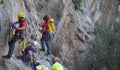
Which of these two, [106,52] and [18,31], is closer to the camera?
[18,31]

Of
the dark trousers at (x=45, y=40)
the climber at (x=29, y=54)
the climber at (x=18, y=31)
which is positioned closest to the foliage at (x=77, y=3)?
the dark trousers at (x=45, y=40)

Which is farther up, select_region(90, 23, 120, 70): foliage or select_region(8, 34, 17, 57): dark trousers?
select_region(8, 34, 17, 57): dark trousers

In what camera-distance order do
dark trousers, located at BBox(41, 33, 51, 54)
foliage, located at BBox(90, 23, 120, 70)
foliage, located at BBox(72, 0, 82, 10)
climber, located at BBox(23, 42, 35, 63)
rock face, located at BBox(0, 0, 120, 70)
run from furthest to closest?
foliage, located at BBox(72, 0, 82, 10) → foliage, located at BBox(90, 23, 120, 70) → rock face, located at BBox(0, 0, 120, 70) → dark trousers, located at BBox(41, 33, 51, 54) → climber, located at BBox(23, 42, 35, 63)

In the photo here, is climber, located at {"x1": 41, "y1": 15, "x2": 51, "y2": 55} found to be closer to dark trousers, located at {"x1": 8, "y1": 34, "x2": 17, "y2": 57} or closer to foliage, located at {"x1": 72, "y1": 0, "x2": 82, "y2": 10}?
dark trousers, located at {"x1": 8, "y1": 34, "x2": 17, "y2": 57}

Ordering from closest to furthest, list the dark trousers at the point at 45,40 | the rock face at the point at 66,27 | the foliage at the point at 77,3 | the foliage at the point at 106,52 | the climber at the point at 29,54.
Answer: the climber at the point at 29,54 < the dark trousers at the point at 45,40 < the rock face at the point at 66,27 < the foliage at the point at 106,52 < the foliage at the point at 77,3

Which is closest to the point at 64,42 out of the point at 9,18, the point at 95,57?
the point at 95,57

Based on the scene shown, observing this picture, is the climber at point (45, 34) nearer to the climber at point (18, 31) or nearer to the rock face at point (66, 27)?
the rock face at point (66, 27)

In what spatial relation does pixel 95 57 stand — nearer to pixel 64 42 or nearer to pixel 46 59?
pixel 64 42

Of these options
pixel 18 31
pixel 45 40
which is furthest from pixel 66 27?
pixel 18 31

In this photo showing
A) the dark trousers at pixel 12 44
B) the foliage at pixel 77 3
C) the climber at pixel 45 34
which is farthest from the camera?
the foliage at pixel 77 3

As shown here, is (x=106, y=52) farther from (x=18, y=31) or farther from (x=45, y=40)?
(x=18, y=31)

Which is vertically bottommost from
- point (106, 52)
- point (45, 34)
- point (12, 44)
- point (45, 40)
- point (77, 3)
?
point (106, 52)

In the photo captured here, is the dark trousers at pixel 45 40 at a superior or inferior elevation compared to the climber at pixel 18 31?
inferior

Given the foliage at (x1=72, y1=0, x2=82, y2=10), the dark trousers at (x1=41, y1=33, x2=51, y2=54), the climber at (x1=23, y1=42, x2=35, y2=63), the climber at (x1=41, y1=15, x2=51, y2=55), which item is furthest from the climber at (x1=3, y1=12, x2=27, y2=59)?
the foliage at (x1=72, y1=0, x2=82, y2=10)
